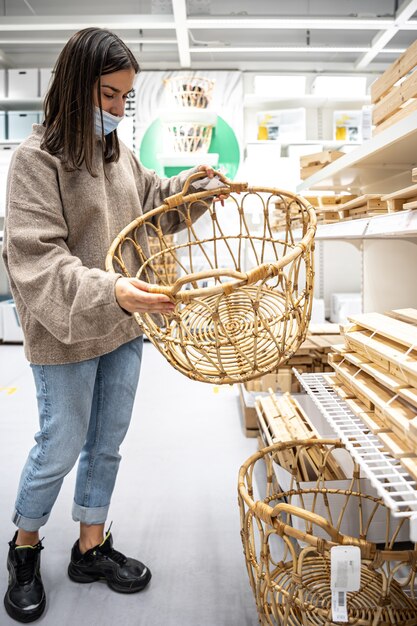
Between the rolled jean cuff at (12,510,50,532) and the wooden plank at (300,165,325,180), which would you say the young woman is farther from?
the wooden plank at (300,165,325,180)

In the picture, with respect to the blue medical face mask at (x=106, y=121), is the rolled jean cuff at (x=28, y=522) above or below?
below

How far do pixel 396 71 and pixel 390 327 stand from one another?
0.91 meters

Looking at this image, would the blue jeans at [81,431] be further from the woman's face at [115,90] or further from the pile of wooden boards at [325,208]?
the pile of wooden boards at [325,208]

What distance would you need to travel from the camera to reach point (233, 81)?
5.38 m

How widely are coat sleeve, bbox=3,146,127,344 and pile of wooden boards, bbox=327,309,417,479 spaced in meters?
0.52

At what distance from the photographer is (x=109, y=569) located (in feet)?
4.65

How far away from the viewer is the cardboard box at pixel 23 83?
5074mm

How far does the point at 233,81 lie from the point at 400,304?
4137 mm

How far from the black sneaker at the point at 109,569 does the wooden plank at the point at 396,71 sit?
5.33 ft

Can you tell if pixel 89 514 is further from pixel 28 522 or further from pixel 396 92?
pixel 396 92

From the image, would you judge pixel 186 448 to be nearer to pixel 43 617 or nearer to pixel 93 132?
pixel 43 617

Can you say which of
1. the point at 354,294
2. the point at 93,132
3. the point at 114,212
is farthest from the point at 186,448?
the point at 354,294

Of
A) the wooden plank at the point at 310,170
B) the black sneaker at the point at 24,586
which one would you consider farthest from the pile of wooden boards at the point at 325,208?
the black sneaker at the point at 24,586

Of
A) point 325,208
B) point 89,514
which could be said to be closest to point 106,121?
point 89,514
